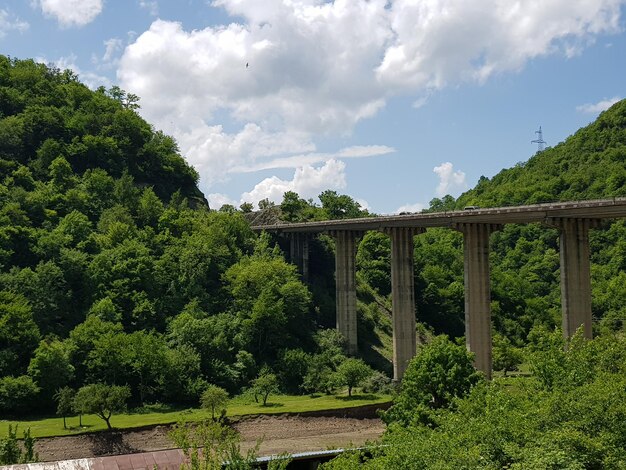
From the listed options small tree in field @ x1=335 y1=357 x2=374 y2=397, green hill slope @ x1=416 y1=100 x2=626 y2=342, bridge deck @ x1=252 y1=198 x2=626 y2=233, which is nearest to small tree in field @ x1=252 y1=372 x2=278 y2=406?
small tree in field @ x1=335 y1=357 x2=374 y2=397

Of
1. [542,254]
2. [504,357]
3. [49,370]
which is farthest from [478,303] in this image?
[542,254]

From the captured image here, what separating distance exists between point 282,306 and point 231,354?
8594 millimetres

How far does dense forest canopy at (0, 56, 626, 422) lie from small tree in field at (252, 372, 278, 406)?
150 centimetres

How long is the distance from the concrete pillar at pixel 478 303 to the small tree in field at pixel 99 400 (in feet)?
96.1

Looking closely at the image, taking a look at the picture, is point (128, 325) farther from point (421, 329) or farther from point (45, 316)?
point (421, 329)

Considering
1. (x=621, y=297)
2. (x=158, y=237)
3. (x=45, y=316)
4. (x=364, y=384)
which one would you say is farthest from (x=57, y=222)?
(x=621, y=297)

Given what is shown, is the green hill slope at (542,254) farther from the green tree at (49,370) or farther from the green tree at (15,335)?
the green tree at (15,335)

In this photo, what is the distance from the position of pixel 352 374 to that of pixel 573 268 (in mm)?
23842

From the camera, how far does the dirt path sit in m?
47.5

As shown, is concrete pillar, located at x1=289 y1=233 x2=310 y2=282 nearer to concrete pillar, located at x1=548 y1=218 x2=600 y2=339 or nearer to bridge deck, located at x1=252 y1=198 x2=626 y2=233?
bridge deck, located at x1=252 y1=198 x2=626 y2=233

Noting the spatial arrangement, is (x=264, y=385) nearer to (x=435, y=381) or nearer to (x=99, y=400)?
(x=99, y=400)

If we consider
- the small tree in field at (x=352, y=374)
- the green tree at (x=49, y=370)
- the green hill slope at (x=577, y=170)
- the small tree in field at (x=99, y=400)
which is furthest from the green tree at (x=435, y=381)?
the green hill slope at (x=577, y=170)

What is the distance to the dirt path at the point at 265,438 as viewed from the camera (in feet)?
156

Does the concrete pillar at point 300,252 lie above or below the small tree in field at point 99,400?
above
